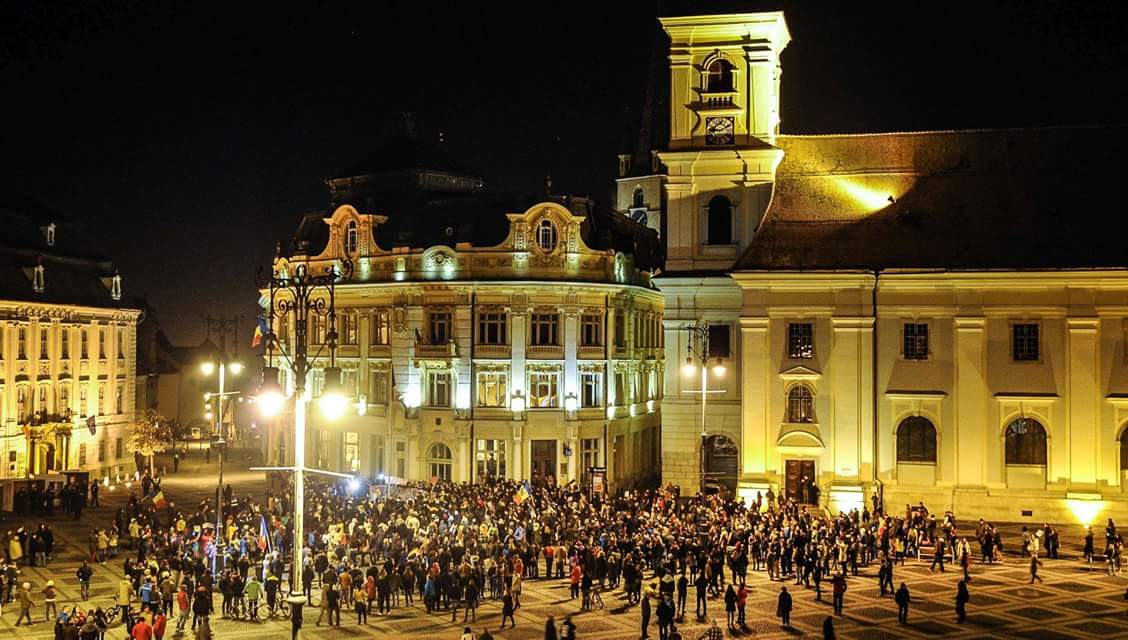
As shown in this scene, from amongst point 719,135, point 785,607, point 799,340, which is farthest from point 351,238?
point 785,607

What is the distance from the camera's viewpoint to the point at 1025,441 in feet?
140

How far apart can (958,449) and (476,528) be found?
19.4 m

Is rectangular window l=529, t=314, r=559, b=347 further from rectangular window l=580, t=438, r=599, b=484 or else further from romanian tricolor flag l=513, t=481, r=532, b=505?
romanian tricolor flag l=513, t=481, r=532, b=505

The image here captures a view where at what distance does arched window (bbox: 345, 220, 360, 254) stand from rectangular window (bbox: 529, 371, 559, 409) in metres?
12.4

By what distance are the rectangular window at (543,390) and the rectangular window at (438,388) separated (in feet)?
14.3

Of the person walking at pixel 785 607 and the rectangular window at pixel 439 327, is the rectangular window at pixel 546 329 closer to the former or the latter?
the rectangular window at pixel 439 327

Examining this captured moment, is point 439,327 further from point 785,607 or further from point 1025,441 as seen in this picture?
point 785,607

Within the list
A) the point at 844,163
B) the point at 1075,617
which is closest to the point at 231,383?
the point at 844,163

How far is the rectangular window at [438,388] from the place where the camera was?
55781 millimetres

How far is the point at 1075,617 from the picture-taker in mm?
28688

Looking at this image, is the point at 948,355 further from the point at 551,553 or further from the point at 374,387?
the point at 374,387

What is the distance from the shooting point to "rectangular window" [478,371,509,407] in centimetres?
5488

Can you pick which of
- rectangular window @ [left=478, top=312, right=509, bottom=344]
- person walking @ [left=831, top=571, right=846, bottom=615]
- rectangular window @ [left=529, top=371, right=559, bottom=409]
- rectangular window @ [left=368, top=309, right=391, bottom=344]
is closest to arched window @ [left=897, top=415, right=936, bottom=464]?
person walking @ [left=831, top=571, right=846, bottom=615]

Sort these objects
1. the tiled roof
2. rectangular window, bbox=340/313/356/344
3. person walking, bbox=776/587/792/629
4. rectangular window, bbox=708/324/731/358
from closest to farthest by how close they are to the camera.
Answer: person walking, bbox=776/587/792/629, the tiled roof, rectangular window, bbox=708/324/731/358, rectangular window, bbox=340/313/356/344
